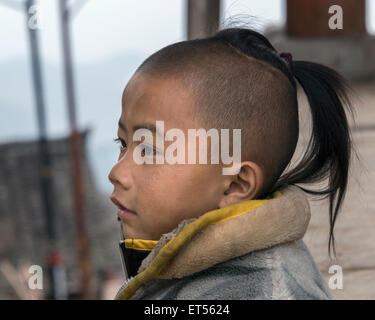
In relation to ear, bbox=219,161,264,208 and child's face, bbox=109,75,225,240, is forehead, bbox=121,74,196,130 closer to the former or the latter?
child's face, bbox=109,75,225,240

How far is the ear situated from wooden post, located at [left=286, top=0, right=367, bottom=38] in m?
4.32

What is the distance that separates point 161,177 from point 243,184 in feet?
0.57

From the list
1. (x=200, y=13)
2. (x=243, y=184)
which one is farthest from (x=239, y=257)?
(x=200, y=13)

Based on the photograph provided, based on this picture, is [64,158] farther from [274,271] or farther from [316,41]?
[274,271]

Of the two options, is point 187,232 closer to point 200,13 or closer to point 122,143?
point 122,143

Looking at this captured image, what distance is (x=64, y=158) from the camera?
2130cm

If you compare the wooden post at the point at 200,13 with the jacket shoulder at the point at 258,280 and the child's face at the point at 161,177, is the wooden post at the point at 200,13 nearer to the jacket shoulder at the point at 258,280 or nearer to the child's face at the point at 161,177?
the child's face at the point at 161,177

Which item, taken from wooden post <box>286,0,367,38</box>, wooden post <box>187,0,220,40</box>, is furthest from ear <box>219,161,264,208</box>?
wooden post <box>286,0,367,38</box>

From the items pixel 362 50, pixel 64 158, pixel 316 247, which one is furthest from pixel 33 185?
pixel 316 247

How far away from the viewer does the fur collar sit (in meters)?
1.23

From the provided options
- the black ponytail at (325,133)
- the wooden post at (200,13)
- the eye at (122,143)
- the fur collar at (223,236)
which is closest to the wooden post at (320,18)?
the wooden post at (200,13)

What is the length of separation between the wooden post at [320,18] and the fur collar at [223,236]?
14.5ft

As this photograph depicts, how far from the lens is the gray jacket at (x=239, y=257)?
3.98 feet

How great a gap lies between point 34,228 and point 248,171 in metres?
20.4
